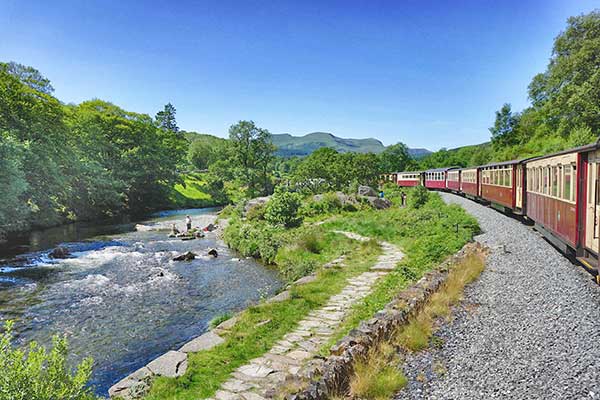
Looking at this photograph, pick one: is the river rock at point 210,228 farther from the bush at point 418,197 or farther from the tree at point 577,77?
the tree at point 577,77

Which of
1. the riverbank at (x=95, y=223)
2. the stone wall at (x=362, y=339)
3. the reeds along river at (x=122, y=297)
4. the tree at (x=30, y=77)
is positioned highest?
the tree at (x=30, y=77)

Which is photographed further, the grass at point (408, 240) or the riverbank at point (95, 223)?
the riverbank at point (95, 223)

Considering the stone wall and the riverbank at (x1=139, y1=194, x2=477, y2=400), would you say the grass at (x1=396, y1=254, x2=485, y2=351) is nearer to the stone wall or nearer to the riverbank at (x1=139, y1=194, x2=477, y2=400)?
the stone wall

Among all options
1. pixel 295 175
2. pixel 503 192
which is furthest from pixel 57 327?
pixel 295 175

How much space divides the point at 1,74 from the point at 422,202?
99.6 ft

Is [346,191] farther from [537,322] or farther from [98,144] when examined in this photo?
[537,322]

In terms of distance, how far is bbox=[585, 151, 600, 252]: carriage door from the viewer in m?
7.53

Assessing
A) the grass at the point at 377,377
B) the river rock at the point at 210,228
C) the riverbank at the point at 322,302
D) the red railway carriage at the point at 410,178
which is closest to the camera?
the grass at the point at 377,377

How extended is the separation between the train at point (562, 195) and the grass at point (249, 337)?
217 inches

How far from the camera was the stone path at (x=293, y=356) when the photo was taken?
5070 mm

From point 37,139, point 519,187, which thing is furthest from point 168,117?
point 519,187

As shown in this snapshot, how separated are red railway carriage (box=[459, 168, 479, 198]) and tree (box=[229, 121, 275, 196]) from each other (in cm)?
2706

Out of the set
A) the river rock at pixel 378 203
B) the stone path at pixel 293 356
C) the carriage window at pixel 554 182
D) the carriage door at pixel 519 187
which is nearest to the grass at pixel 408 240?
the stone path at pixel 293 356

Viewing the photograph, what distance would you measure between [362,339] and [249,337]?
2.41 metres
